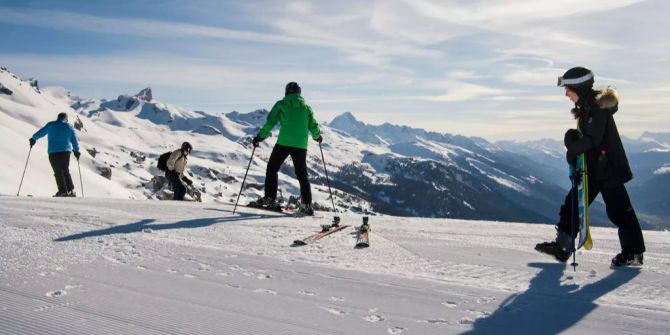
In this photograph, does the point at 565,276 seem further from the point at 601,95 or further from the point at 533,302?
the point at 601,95

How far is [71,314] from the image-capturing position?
128 inches

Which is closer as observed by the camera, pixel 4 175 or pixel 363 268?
pixel 363 268

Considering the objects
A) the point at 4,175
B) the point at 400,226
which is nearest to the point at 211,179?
the point at 4,175

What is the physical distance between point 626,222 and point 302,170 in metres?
5.88

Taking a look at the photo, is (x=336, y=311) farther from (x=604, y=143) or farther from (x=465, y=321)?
(x=604, y=143)

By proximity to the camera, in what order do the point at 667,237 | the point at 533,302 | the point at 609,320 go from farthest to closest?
1. the point at 667,237
2. the point at 533,302
3. the point at 609,320

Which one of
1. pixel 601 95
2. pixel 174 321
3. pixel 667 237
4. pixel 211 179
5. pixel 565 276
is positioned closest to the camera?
pixel 174 321

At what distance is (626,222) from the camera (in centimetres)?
541

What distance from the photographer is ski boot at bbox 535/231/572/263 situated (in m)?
5.52

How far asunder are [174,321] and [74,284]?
128 centimetres

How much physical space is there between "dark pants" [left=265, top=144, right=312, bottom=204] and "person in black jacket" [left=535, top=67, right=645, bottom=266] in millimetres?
5258

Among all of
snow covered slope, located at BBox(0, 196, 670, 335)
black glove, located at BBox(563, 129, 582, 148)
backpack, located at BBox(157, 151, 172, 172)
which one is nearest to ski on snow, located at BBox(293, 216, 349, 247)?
snow covered slope, located at BBox(0, 196, 670, 335)

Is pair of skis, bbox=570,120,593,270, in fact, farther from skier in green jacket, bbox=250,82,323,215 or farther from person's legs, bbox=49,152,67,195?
person's legs, bbox=49,152,67,195

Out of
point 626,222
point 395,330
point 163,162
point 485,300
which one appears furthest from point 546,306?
point 163,162
